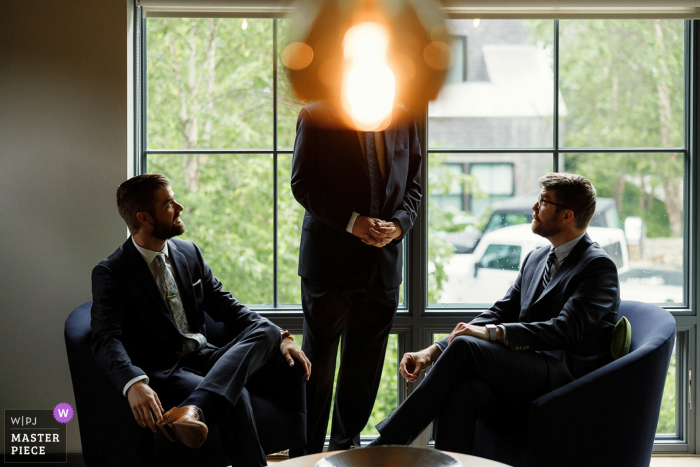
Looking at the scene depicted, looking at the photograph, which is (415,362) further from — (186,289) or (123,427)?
(123,427)

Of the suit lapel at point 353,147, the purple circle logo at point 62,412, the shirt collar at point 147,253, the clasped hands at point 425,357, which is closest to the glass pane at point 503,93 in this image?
the suit lapel at point 353,147

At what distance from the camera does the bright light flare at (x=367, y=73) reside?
2.95 feet

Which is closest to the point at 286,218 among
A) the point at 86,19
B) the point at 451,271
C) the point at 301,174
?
the point at 301,174

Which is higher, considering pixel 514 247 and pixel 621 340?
pixel 514 247

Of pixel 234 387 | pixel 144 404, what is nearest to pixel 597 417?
pixel 234 387

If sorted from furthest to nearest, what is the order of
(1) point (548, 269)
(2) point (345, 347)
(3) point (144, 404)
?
(2) point (345, 347) < (1) point (548, 269) < (3) point (144, 404)

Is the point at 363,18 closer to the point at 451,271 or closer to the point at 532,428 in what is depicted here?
the point at 532,428

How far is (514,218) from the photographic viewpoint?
304cm

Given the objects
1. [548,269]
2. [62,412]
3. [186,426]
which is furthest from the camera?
[62,412]

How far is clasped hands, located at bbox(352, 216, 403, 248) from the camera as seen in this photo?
2.29m

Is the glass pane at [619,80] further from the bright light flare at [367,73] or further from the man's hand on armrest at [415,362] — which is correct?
the bright light flare at [367,73]

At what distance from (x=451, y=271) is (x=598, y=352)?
103 centimetres

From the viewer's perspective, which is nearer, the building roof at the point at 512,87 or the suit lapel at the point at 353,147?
the suit lapel at the point at 353,147

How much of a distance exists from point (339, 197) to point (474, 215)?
97 centimetres
